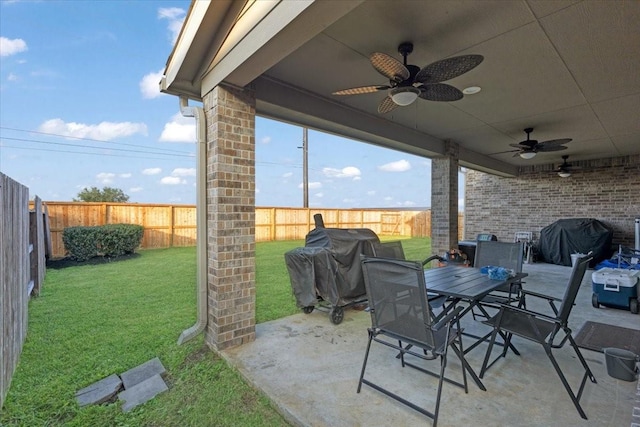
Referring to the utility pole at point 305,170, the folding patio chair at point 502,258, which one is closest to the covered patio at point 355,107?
the folding patio chair at point 502,258

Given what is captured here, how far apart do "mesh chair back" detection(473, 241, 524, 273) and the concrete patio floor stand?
89 cm

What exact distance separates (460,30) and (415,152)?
3931mm

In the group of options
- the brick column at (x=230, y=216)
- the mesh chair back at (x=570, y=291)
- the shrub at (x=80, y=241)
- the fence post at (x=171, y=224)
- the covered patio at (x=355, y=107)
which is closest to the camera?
the covered patio at (x=355, y=107)

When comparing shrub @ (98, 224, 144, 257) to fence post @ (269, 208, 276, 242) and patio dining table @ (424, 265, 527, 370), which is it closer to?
fence post @ (269, 208, 276, 242)

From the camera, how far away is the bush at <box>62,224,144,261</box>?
840 cm

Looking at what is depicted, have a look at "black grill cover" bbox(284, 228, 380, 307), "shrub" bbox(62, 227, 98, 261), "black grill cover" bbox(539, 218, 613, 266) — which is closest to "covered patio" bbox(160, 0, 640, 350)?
"black grill cover" bbox(284, 228, 380, 307)

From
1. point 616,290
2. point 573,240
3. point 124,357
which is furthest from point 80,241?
point 573,240

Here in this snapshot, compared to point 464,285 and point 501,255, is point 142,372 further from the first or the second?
point 501,255

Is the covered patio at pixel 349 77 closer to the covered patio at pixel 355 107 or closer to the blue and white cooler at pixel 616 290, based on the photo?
the covered patio at pixel 355 107

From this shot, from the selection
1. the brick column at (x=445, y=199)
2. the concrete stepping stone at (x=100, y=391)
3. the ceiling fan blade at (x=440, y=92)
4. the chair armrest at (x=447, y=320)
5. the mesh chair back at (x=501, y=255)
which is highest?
the ceiling fan blade at (x=440, y=92)

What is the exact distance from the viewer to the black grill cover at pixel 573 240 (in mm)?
8086

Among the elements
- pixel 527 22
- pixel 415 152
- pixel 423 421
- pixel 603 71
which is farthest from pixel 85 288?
pixel 603 71

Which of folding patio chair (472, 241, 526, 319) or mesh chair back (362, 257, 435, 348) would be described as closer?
mesh chair back (362, 257, 435, 348)

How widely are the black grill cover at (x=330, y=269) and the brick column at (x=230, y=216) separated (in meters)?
0.93
